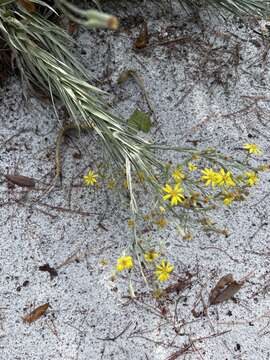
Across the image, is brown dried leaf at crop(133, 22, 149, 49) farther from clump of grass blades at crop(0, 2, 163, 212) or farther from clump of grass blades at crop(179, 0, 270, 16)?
clump of grass blades at crop(0, 2, 163, 212)

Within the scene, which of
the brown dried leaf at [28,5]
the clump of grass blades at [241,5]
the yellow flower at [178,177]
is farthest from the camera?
the clump of grass blades at [241,5]

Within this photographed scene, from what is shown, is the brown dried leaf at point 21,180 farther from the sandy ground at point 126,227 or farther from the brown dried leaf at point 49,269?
the brown dried leaf at point 49,269

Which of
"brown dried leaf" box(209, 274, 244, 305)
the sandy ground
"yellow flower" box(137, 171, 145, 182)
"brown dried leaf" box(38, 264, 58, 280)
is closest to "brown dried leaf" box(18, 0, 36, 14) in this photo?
the sandy ground

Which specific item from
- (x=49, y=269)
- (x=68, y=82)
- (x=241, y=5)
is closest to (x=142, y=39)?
(x=241, y=5)

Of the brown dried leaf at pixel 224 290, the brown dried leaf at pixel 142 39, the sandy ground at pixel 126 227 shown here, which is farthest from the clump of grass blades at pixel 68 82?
the brown dried leaf at pixel 224 290

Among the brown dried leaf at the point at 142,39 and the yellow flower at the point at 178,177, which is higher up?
the brown dried leaf at the point at 142,39
